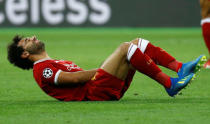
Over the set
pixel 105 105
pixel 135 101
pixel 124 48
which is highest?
pixel 124 48

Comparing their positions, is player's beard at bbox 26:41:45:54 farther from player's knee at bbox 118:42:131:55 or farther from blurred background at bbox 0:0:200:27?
blurred background at bbox 0:0:200:27

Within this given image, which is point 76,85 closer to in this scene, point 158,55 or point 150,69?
point 150,69

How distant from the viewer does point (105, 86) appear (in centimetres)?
700

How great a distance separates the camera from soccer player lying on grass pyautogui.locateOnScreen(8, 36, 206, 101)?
22.4ft

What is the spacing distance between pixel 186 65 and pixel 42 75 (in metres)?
1.57

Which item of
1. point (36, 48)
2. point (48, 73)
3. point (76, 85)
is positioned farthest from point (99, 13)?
point (48, 73)

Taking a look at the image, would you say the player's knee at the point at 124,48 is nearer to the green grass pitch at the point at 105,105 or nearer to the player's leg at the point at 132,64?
the player's leg at the point at 132,64

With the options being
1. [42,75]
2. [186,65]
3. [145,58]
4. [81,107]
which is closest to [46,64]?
[42,75]

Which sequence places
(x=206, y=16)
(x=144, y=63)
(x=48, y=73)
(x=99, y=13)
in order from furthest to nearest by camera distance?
(x=99, y=13)
(x=206, y=16)
(x=48, y=73)
(x=144, y=63)

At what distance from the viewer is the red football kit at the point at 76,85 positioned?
22.7 feet

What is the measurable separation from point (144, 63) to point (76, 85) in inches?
31.7

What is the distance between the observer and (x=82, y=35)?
22.5 m

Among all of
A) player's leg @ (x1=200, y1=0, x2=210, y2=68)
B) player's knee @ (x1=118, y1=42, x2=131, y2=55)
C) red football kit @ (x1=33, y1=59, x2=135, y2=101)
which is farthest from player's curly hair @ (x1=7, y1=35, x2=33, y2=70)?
player's leg @ (x1=200, y1=0, x2=210, y2=68)

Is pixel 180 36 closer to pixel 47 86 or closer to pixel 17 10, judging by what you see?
pixel 17 10
